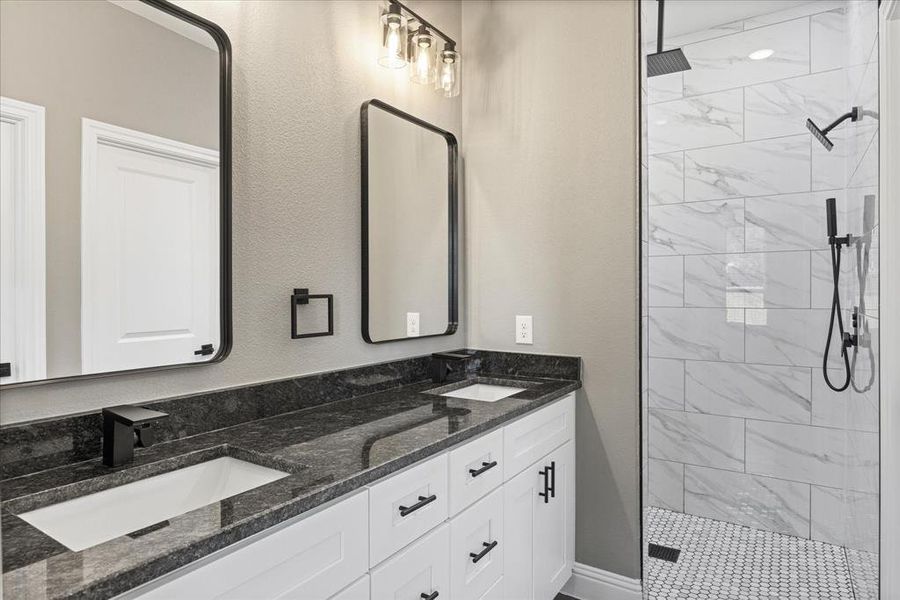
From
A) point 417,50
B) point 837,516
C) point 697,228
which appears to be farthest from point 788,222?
point 417,50

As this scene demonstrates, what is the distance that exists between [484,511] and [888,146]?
1.55 meters

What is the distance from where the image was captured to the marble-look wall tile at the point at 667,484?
3.15m

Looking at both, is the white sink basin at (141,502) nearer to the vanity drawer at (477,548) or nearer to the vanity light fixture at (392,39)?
the vanity drawer at (477,548)

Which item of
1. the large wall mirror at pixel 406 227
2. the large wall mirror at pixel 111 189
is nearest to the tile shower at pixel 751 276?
the large wall mirror at pixel 406 227

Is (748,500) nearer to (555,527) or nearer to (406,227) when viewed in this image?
(555,527)

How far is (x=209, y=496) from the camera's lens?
4.19 ft

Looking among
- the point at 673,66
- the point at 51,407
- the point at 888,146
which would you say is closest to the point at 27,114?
the point at 51,407

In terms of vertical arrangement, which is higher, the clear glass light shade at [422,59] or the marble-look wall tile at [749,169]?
the clear glass light shade at [422,59]

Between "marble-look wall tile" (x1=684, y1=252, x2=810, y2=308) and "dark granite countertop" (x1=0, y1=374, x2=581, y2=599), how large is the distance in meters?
1.59

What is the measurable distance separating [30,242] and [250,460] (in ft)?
2.11

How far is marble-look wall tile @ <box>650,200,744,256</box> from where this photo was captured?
2.99 metres

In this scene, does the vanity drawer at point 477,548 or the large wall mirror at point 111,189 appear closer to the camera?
the large wall mirror at point 111,189

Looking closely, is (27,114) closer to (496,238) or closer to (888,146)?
(496,238)

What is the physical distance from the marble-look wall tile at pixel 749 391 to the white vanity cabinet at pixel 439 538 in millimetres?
1220
